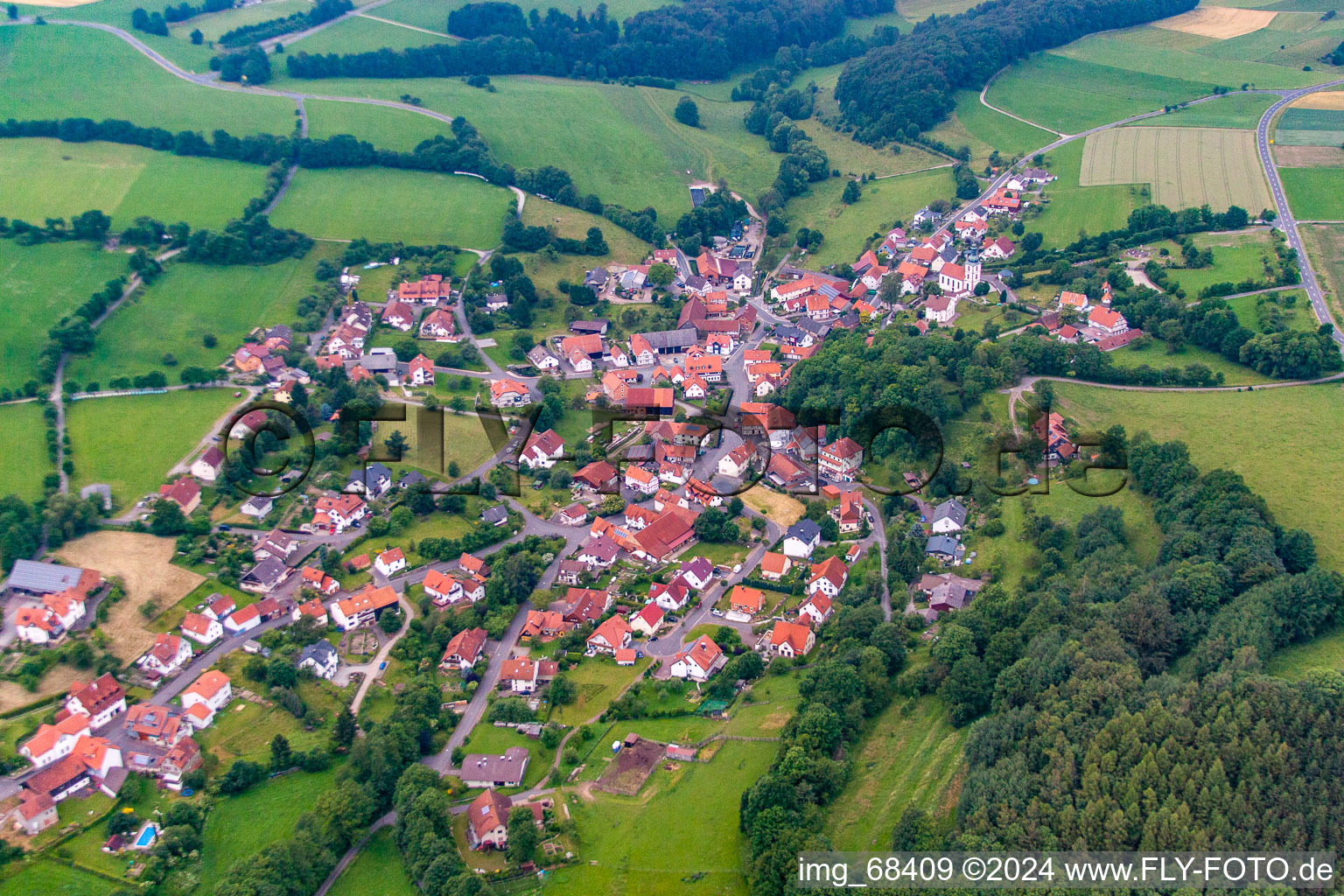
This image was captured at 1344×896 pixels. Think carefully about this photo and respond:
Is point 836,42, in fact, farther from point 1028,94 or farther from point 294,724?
point 294,724

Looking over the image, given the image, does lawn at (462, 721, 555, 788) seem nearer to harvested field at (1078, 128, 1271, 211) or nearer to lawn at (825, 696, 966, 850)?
lawn at (825, 696, 966, 850)

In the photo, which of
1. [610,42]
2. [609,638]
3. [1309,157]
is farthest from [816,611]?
[610,42]

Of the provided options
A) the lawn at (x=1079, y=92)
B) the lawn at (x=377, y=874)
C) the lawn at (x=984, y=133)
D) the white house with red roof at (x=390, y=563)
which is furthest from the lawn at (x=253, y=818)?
the lawn at (x=1079, y=92)

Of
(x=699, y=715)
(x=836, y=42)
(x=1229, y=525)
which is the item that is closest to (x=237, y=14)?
(x=836, y=42)

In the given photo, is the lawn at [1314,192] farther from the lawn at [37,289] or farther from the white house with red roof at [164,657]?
the lawn at [37,289]

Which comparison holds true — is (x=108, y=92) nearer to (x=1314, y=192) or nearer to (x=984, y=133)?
(x=984, y=133)

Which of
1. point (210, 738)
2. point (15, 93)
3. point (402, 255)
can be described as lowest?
point (210, 738)

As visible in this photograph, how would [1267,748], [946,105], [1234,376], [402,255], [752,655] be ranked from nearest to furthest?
1. [1267,748]
2. [752,655]
3. [1234,376]
4. [402,255]
5. [946,105]
